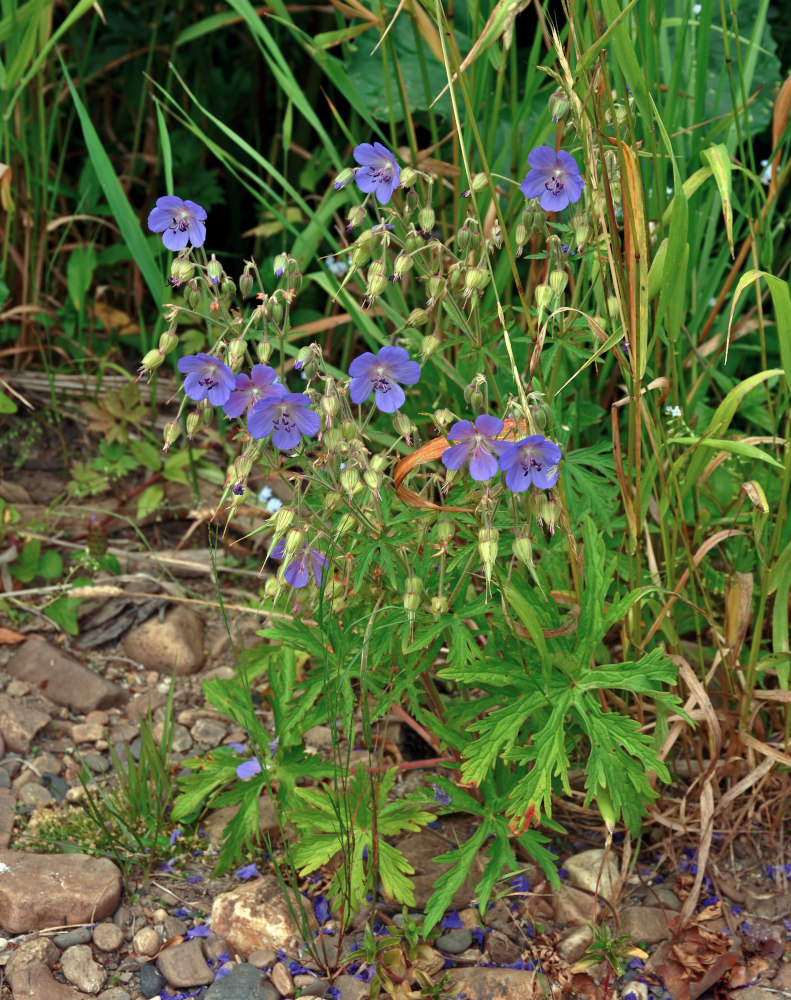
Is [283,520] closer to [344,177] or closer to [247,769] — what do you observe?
[344,177]

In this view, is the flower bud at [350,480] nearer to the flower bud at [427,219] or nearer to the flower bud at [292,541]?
Answer: the flower bud at [292,541]

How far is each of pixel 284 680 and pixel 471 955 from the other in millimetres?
586

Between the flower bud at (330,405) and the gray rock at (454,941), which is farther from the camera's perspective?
the gray rock at (454,941)

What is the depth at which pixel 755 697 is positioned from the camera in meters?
1.89

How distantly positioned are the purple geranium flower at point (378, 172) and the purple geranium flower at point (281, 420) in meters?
0.35

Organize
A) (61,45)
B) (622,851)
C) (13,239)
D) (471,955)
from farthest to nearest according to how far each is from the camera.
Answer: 1. (61,45)
2. (13,239)
3. (622,851)
4. (471,955)

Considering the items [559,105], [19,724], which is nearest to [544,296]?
[559,105]

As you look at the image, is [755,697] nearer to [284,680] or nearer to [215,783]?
[284,680]

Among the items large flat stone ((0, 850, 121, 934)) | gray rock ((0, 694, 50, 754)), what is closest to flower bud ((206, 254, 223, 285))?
large flat stone ((0, 850, 121, 934))

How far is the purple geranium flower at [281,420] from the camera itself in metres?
1.46

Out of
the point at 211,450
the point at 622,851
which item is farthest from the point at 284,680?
the point at 211,450

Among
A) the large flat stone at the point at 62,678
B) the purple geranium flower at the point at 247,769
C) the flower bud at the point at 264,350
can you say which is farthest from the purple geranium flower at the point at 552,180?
the large flat stone at the point at 62,678

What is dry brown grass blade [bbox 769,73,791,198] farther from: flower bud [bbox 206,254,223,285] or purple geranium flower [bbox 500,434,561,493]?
flower bud [bbox 206,254,223,285]

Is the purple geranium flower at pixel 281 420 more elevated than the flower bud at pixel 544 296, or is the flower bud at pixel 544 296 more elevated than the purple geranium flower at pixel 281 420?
the flower bud at pixel 544 296
